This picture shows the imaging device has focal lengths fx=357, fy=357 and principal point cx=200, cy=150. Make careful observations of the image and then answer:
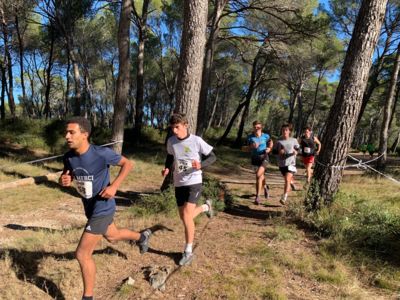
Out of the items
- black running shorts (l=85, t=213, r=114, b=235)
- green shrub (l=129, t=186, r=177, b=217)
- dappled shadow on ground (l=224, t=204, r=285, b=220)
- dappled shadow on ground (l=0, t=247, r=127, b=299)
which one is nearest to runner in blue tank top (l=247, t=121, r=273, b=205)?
dappled shadow on ground (l=224, t=204, r=285, b=220)

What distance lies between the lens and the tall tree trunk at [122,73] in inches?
414

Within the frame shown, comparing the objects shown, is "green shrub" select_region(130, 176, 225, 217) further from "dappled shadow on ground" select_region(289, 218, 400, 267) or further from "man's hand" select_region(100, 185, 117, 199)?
"man's hand" select_region(100, 185, 117, 199)

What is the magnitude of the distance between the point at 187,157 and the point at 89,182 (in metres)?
1.31

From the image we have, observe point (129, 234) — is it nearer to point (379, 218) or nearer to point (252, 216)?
point (252, 216)

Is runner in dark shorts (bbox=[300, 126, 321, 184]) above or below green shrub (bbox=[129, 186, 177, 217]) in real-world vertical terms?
above

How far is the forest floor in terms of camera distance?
365 centimetres

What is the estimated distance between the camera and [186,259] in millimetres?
4238

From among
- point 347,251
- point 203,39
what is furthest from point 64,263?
point 203,39

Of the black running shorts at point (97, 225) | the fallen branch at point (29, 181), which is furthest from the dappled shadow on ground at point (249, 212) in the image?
the fallen branch at point (29, 181)

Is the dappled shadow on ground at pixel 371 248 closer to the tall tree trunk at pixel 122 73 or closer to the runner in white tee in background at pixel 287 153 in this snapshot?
the runner in white tee in background at pixel 287 153

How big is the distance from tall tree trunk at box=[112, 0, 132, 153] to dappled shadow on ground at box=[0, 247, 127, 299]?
6220 millimetres

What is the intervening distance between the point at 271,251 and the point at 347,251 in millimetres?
926

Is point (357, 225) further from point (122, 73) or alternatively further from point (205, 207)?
point (122, 73)

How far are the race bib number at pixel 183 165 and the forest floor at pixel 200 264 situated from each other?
113 centimetres
